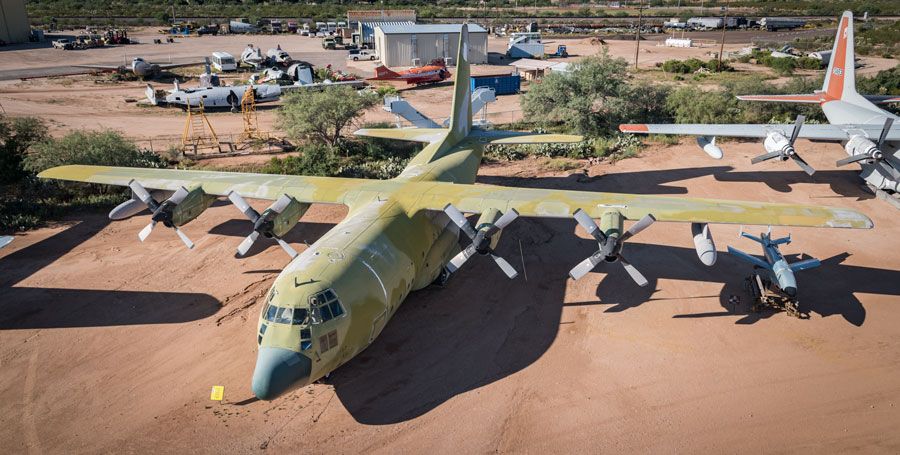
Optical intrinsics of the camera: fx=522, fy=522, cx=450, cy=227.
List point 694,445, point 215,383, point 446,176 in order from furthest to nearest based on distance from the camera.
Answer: point 446,176
point 215,383
point 694,445

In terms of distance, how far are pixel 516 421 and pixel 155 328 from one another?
43.2 feet

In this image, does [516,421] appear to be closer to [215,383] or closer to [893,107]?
[215,383]

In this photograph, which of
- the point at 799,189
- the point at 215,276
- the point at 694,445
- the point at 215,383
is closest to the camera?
the point at 694,445

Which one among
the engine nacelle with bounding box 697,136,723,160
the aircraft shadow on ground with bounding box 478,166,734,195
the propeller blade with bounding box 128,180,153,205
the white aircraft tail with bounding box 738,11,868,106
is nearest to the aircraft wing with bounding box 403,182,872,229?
the propeller blade with bounding box 128,180,153,205

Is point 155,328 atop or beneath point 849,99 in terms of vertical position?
beneath

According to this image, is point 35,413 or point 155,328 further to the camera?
point 155,328

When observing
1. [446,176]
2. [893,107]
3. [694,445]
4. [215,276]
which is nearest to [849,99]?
[893,107]

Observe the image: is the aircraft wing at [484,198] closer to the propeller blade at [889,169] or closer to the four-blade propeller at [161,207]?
the four-blade propeller at [161,207]

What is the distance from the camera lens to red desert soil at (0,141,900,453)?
1440 centimetres

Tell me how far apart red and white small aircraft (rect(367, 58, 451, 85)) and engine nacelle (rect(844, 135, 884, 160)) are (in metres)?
43.5

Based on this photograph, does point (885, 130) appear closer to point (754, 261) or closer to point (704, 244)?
point (754, 261)

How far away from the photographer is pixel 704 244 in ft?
59.8

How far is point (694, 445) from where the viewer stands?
1404cm

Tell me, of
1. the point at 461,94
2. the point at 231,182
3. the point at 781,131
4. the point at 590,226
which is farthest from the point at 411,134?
the point at 781,131
